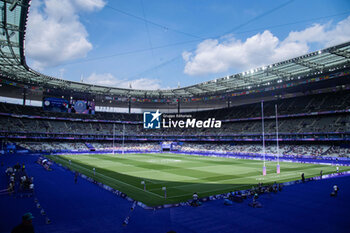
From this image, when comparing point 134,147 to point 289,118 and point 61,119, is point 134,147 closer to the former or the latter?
point 61,119

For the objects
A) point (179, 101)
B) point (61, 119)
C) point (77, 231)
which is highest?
point (179, 101)

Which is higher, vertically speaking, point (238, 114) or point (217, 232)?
point (238, 114)

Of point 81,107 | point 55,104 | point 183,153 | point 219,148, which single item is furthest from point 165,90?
point 55,104

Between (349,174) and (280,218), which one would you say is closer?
(280,218)

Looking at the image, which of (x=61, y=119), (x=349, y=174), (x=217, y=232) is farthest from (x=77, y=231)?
(x=61, y=119)

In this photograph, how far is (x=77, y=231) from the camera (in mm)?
13281

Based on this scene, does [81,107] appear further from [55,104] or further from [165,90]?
[165,90]

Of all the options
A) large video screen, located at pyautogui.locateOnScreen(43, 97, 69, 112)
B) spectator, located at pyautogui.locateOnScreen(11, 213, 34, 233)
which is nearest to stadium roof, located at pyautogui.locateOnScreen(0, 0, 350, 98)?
large video screen, located at pyautogui.locateOnScreen(43, 97, 69, 112)

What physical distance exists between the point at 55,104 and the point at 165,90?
116ft

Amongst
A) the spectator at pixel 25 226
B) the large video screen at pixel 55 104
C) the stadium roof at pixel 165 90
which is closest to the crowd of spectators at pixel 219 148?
the large video screen at pixel 55 104

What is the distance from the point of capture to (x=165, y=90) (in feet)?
265

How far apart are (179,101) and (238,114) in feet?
76.9

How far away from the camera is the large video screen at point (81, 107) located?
264 feet

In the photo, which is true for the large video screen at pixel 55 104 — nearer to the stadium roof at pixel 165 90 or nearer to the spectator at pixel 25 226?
the stadium roof at pixel 165 90
